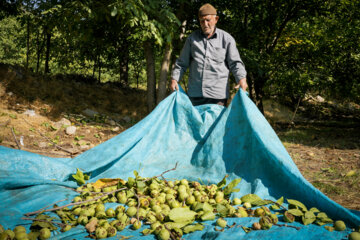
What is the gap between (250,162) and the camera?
100 inches

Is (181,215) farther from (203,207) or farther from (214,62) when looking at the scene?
(214,62)

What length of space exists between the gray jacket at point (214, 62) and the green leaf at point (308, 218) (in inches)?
71.2

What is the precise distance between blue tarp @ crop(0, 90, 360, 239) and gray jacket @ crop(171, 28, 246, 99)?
0.28 m

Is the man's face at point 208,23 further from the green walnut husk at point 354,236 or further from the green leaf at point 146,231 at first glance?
the green walnut husk at point 354,236

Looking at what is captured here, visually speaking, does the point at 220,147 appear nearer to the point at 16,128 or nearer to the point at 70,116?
the point at 16,128

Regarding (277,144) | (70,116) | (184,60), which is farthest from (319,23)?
(70,116)

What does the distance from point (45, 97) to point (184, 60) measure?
552 centimetres

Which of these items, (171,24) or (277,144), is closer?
(277,144)

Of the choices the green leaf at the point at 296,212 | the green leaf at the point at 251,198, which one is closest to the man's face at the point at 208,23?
the green leaf at the point at 251,198

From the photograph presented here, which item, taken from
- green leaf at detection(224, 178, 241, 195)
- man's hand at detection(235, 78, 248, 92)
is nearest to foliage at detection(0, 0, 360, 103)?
man's hand at detection(235, 78, 248, 92)

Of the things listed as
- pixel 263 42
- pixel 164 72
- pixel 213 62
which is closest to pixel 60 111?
pixel 164 72

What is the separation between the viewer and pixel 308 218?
180 centimetres

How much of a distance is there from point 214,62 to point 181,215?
2.06 meters

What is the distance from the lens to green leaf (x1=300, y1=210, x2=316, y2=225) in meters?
1.78
